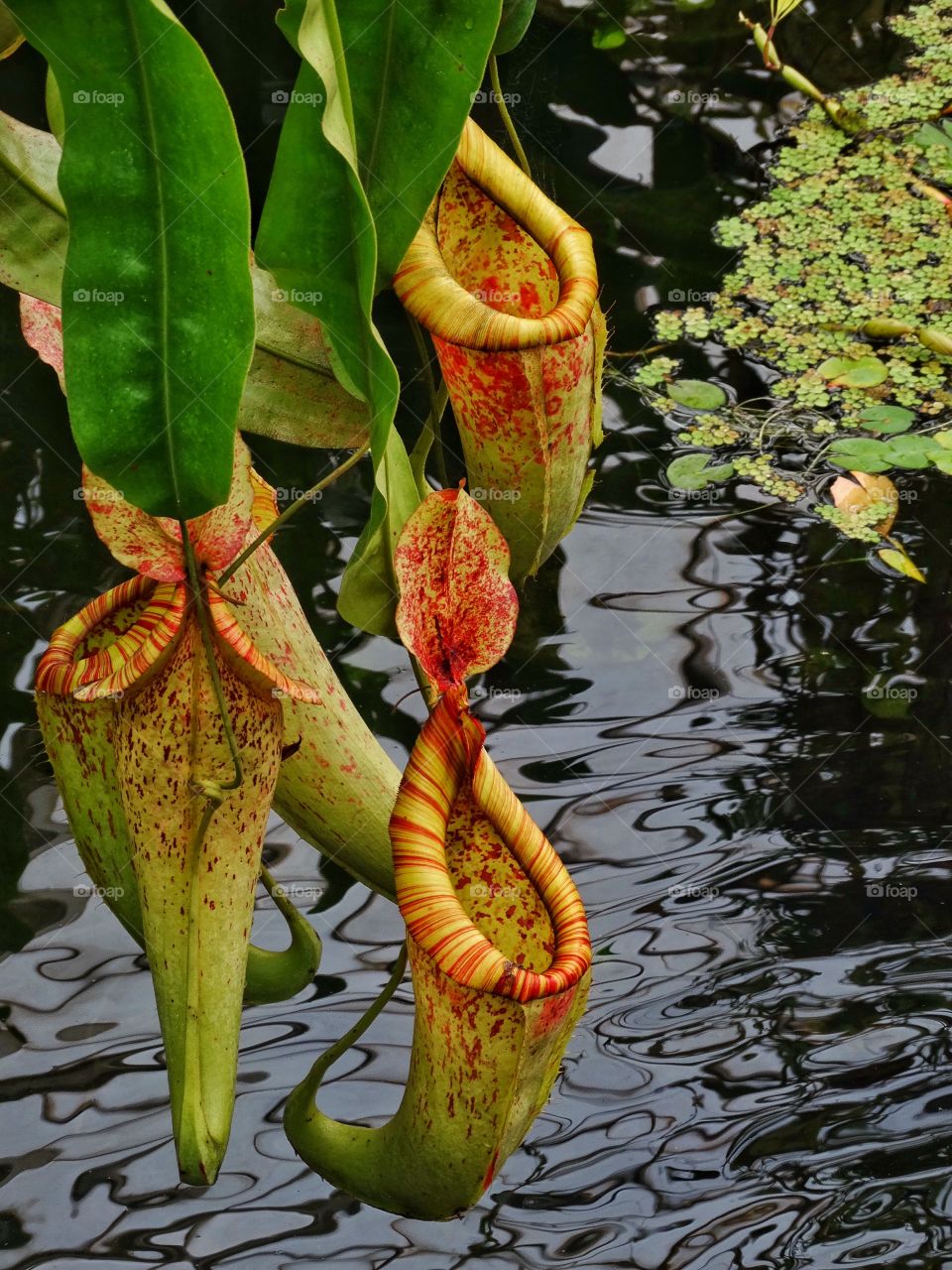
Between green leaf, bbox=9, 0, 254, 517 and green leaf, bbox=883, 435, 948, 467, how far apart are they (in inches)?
90.0

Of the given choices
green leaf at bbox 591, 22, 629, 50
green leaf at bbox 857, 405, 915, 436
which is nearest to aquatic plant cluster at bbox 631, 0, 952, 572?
green leaf at bbox 857, 405, 915, 436

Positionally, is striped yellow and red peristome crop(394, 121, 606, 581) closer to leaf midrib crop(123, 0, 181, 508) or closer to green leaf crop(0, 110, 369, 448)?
green leaf crop(0, 110, 369, 448)

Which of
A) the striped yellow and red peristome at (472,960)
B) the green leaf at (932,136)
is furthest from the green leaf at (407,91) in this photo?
the green leaf at (932,136)

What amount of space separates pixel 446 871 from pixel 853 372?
90.4 inches

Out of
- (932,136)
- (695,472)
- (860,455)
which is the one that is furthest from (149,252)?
(932,136)

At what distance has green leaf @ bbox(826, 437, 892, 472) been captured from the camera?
9.62 feet

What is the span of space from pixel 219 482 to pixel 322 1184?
125 centimetres

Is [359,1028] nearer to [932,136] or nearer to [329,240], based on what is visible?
[329,240]

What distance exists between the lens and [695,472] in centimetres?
296

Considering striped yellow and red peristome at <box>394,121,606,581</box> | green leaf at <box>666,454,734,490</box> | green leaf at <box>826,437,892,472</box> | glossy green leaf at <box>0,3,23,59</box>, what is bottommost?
green leaf at <box>666,454,734,490</box>

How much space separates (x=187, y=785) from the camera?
1.11 metres

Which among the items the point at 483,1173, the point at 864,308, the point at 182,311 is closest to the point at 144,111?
the point at 182,311

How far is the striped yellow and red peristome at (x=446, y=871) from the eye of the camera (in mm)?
1150

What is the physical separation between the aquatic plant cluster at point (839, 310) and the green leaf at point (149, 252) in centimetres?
214
